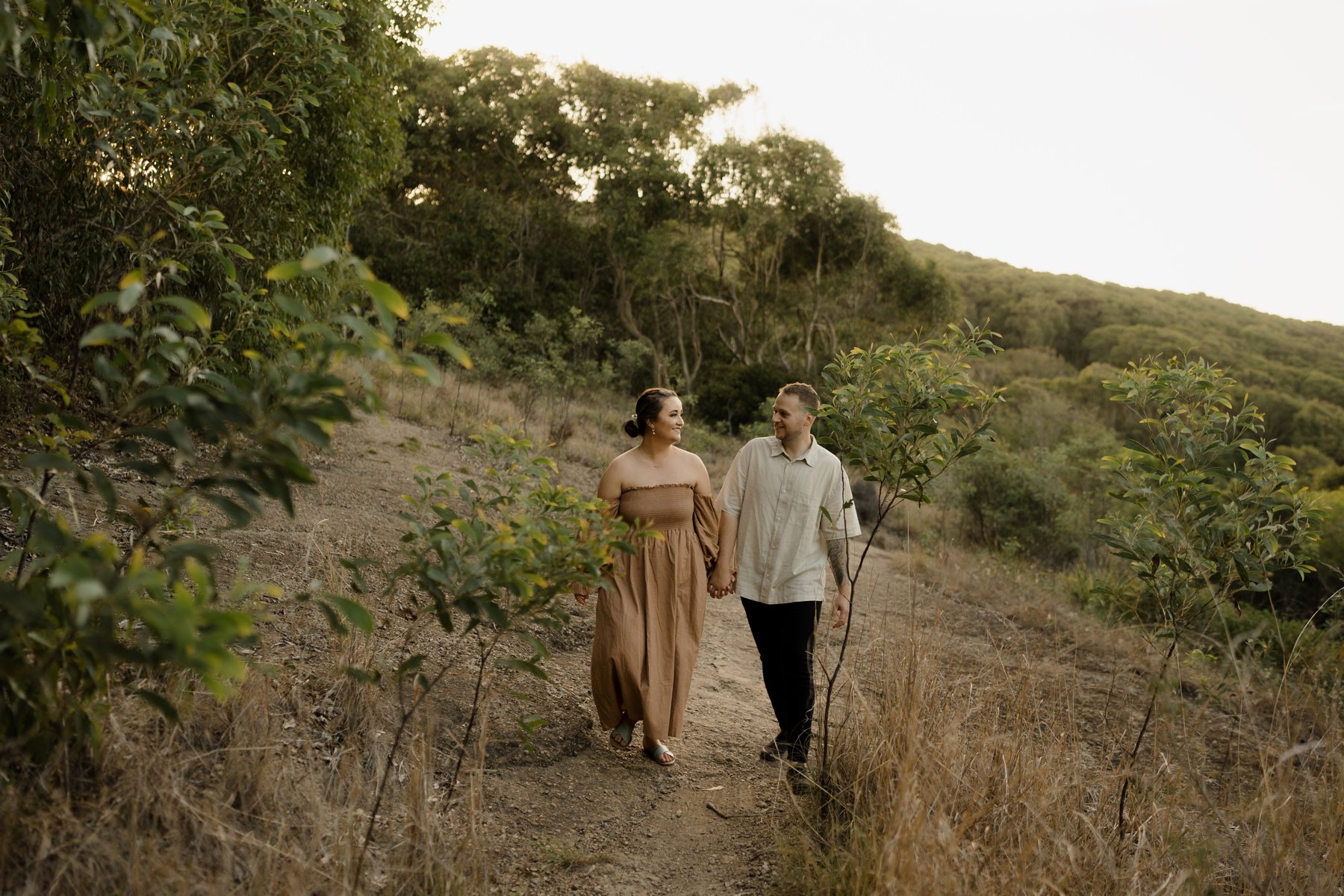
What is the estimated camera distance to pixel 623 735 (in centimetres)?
443

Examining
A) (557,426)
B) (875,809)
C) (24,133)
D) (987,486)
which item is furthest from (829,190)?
(875,809)

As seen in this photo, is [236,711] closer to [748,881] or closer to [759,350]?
[748,881]

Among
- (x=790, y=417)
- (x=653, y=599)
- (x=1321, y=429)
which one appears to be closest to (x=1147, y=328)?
(x=1321, y=429)

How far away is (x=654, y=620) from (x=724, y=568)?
0.43 metres

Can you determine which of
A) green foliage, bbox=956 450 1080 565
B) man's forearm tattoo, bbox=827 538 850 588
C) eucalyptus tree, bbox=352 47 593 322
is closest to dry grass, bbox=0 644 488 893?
man's forearm tattoo, bbox=827 538 850 588

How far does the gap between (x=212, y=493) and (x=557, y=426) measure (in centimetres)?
1168

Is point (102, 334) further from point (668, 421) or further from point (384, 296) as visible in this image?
point (668, 421)

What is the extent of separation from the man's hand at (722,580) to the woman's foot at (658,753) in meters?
0.76

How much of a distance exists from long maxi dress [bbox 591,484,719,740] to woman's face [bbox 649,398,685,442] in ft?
0.83

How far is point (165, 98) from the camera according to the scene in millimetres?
3424

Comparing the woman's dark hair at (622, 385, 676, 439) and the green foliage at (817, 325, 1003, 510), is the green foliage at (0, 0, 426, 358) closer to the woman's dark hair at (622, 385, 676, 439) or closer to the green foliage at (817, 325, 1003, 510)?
the woman's dark hair at (622, 385, 676, 439)

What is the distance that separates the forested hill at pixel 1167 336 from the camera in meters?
35.5

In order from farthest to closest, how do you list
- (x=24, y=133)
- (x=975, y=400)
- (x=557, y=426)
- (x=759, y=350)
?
(x=759, y=350) → (x=557, y=426) → (x=24, y=133) → (x=975, y=400)

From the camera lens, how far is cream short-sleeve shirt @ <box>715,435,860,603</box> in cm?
420
